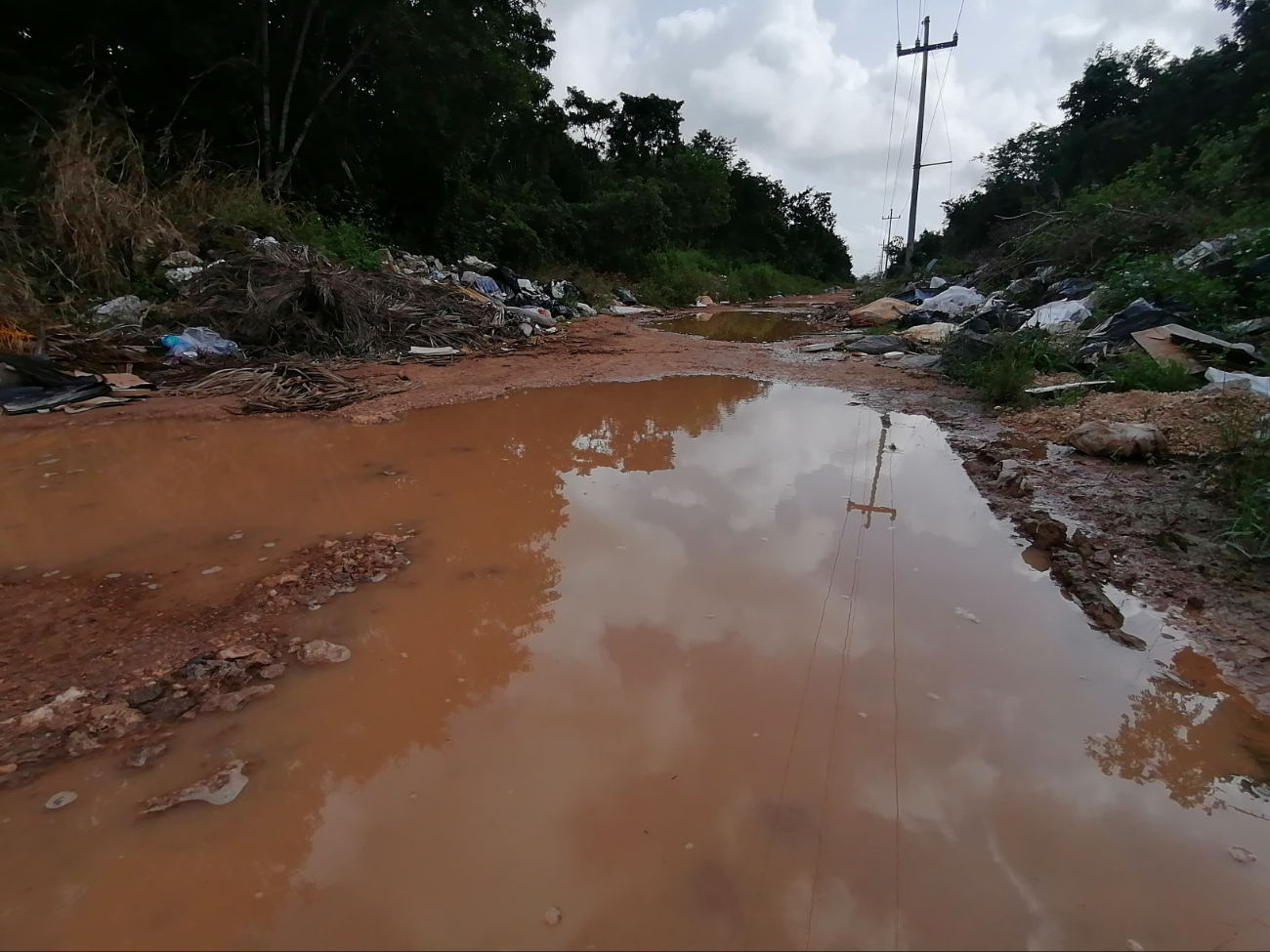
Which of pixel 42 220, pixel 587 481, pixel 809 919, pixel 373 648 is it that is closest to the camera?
pixel 809 919

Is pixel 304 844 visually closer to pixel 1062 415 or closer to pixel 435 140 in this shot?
pixel 1062 415

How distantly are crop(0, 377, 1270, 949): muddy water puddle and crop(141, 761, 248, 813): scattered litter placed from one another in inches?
1.4

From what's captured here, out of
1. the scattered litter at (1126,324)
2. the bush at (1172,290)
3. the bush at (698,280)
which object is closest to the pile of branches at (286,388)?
the scattered litter at (1126,324)

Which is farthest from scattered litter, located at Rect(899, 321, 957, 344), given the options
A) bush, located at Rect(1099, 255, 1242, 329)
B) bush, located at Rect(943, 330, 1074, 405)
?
bush, located at Rect(1099, 255, 1242, 329)

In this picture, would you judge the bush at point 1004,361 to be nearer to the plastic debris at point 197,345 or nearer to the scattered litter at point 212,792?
the scattered litter at point 212,792

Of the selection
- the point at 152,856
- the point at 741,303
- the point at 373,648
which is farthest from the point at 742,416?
the point at 741,303

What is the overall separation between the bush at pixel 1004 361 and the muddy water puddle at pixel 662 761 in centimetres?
307

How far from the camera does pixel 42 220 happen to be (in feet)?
21.7

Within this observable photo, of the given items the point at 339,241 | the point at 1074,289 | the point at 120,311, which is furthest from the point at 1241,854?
the point at 339,241

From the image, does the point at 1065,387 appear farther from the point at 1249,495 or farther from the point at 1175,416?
the point at 1249,495

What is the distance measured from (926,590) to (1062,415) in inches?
131

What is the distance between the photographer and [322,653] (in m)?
2.07

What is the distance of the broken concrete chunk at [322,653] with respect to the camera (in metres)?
2.05

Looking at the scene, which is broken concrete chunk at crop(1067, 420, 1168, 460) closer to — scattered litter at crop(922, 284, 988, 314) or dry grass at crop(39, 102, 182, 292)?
scattered litter at crop(922, 284, 988, 314)
